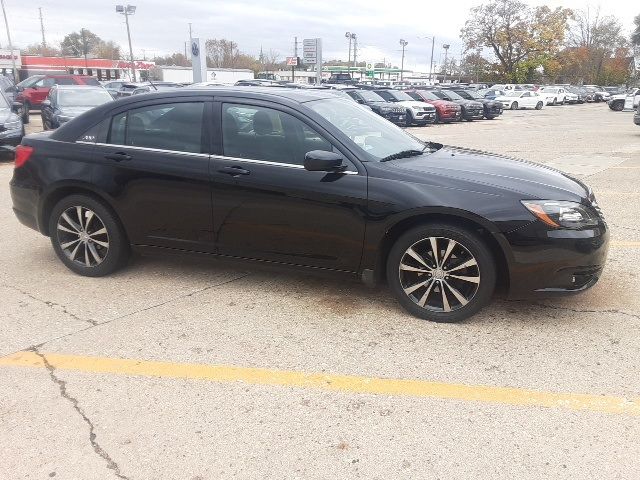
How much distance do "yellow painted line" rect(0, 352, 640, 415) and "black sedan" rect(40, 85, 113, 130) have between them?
476 inches

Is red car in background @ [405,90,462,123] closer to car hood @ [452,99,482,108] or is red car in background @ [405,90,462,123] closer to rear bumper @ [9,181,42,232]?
car hood @ [452,99,482,108]

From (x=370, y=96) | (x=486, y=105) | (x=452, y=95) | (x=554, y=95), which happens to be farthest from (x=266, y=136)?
(x=554, y=95)

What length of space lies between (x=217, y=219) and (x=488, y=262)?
205 cm

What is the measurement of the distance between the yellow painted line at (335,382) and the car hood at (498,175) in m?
1.35

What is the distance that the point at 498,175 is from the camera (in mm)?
3938

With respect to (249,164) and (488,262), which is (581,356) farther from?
(249,164)

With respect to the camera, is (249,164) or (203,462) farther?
(249,164)

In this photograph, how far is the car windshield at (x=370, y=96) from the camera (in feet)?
76.1

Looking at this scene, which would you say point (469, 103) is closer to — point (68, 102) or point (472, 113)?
point (472, 113)

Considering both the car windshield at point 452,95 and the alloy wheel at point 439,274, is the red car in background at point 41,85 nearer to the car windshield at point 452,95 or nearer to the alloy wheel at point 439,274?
the car windshield at point 452,95

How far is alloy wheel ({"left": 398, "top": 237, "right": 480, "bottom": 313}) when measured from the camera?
3787mm

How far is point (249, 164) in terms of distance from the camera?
4156 mm

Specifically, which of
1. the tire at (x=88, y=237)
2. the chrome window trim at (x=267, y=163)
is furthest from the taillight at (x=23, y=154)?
the chrome window trim at (x=267, y=163)

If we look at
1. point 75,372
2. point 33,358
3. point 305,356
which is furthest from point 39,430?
point 305,356
